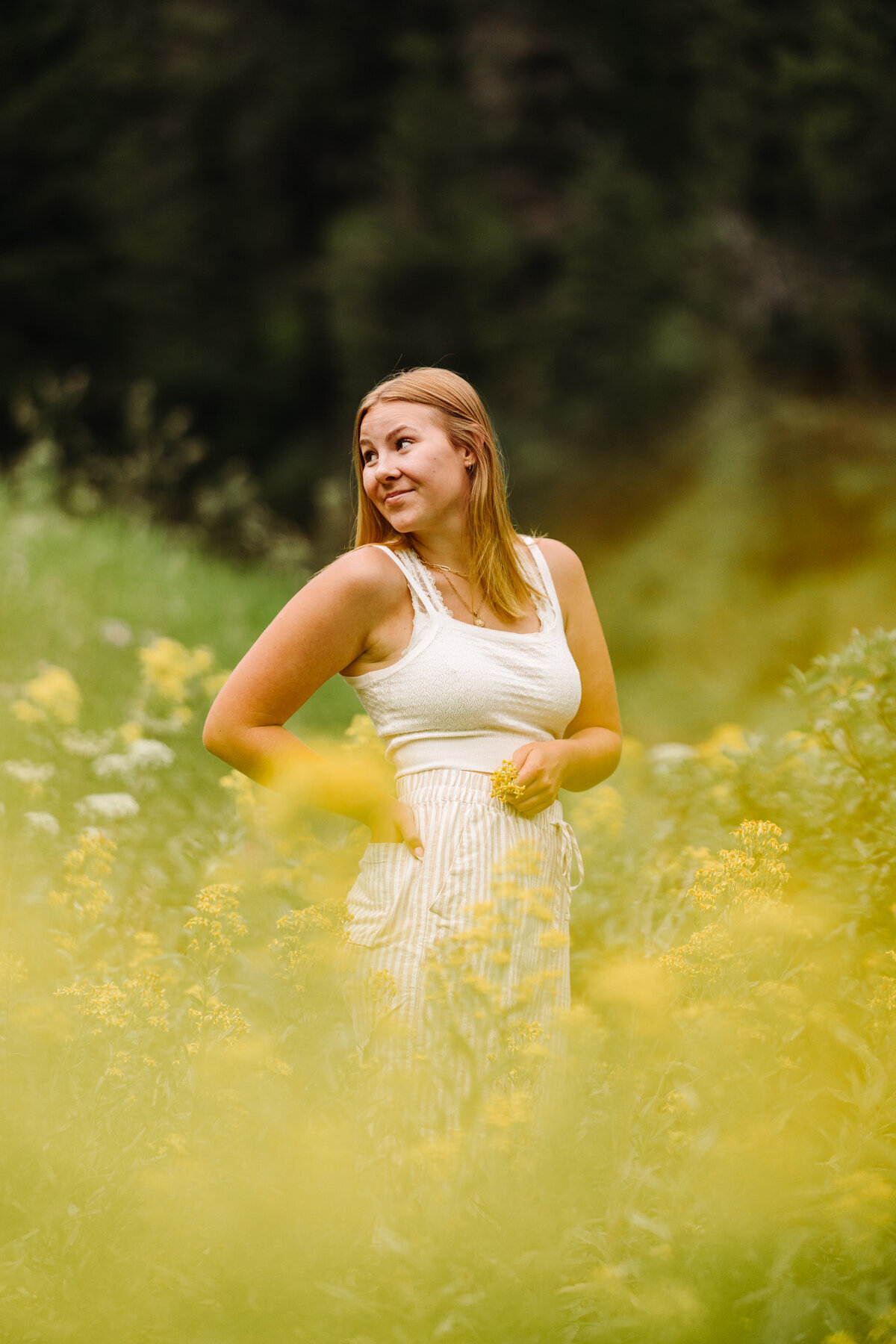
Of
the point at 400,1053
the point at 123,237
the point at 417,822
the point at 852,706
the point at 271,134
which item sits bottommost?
the point at 400,1053

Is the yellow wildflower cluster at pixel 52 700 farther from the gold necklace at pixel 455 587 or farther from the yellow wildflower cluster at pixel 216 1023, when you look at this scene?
the yellow wildflower cluster at pixel 216 1023

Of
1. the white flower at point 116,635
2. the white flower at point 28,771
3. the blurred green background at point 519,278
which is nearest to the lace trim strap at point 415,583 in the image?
the white flower at point 28,771

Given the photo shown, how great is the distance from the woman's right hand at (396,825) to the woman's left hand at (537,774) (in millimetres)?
164

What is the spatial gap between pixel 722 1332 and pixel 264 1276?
1.75 ft

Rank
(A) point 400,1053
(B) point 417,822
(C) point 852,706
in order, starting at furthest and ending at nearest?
1. (C) point 852,706
2. (B) point 417,822
3. (A) point 400,1053

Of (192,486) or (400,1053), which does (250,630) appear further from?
(192,486)

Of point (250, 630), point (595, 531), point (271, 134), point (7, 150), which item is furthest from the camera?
point (271, 134)

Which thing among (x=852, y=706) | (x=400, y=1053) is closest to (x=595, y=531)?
(x=852, y=706)

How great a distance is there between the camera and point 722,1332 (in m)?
1.37

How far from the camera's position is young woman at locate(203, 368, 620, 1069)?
1899mm

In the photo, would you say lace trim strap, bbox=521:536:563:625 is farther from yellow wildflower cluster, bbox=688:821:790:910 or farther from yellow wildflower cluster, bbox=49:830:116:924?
yellow wildflower cluster, bbox=49:830:116:924

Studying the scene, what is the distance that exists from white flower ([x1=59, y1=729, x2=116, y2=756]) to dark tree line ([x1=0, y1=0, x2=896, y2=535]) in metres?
8.10

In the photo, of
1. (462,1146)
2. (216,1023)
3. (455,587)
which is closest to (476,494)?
(455,587)

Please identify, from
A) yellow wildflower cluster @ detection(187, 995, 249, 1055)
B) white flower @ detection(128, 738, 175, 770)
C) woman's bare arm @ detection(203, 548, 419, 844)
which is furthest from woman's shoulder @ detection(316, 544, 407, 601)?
white flower @ detection(128, 738, 175, 770)
